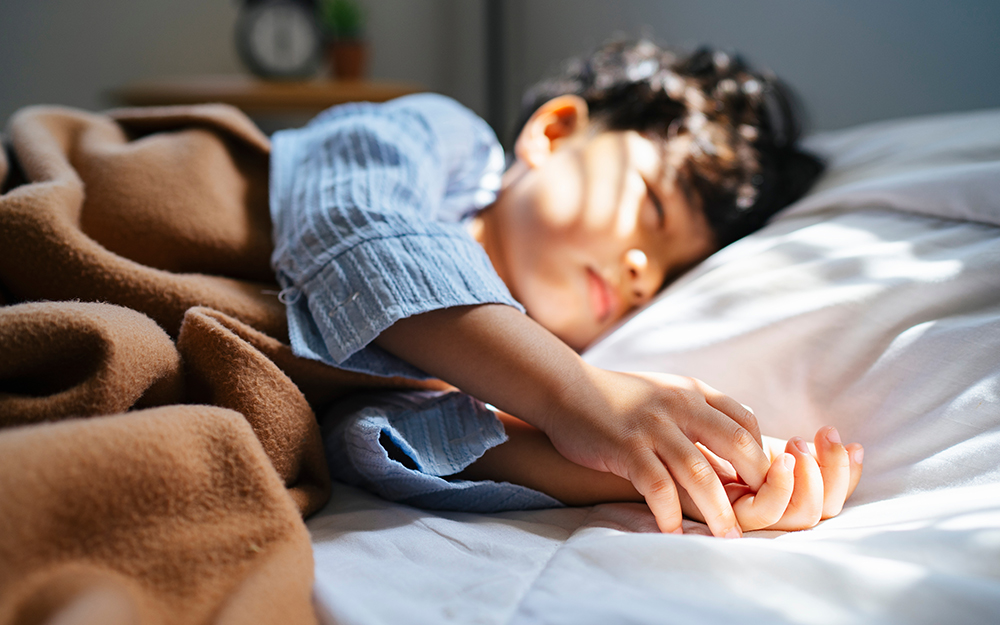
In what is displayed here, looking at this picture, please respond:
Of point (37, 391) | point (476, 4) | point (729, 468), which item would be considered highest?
point (476, 4)

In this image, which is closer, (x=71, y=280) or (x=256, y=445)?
(x=256, y=445)

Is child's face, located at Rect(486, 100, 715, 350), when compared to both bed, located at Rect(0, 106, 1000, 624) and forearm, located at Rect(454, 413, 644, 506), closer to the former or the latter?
bed, located at Rect(0, 106, 1000, 624)

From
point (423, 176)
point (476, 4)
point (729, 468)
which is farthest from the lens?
point (476, 4)

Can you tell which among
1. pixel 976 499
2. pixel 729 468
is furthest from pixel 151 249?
pixel 976 499

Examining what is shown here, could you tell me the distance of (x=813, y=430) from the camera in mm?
558

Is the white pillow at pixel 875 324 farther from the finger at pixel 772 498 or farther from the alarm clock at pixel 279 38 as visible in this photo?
the alarm clock at pixel 279 38

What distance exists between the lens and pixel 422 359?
56cm

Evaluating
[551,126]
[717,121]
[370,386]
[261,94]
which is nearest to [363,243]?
[370,386]

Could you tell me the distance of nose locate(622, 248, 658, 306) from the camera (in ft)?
2.53

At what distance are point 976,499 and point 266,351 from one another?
525 millimetres

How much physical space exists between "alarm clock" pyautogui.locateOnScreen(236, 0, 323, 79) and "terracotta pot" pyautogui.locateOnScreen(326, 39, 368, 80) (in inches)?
1.9

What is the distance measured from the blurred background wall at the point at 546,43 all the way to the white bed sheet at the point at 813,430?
369 mm

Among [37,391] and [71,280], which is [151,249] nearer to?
[71,280]

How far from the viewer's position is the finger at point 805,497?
453 mm
